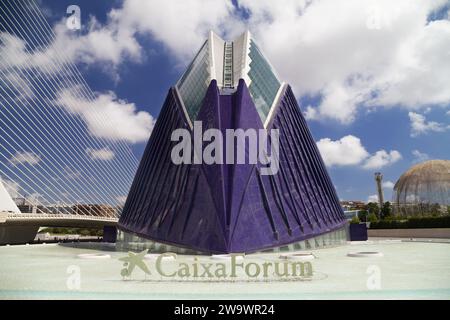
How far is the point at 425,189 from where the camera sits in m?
81.0

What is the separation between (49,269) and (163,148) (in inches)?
815

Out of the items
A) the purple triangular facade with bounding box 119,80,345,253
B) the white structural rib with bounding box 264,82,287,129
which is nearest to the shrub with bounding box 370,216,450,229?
the purple triangular facade with bounding box 119,80,345,253

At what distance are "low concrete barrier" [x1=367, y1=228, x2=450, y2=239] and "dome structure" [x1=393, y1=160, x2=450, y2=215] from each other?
20654mm

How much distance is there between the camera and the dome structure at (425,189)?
7912cm

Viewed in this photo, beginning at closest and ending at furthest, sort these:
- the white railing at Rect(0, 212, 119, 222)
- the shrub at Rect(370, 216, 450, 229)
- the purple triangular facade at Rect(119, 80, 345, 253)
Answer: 1. the purple triangular facade at Rect(119, 80, 345, 253)
2. the white railing at Rect(0, 212, 119, 222)
3. the shrub at Rect(370, 216, 450, 229)

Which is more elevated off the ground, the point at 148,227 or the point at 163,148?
the point at 163,148

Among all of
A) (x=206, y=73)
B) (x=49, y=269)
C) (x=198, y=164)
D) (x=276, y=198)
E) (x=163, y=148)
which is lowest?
(x=49, y=269)

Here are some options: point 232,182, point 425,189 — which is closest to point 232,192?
point 232,182

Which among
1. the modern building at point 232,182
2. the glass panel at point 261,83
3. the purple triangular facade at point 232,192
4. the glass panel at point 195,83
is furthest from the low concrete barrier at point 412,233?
the glass panel at point 195,83

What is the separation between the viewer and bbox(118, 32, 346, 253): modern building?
29500mm

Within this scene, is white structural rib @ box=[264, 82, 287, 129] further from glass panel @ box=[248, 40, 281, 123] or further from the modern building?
glass panel @ box=[248, 40, 281, 123]
